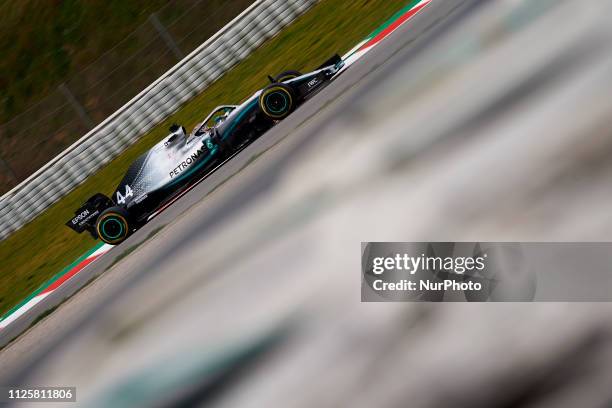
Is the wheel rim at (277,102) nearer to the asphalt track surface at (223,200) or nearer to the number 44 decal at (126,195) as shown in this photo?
the number 44 decal at (126,195)

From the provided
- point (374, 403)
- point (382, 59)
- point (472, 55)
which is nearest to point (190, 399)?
point (374, 403)

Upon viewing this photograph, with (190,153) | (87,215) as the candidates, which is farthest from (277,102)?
(87,215)

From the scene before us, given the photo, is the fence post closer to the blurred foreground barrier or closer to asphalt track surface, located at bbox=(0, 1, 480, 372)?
the blurred foreground barrier

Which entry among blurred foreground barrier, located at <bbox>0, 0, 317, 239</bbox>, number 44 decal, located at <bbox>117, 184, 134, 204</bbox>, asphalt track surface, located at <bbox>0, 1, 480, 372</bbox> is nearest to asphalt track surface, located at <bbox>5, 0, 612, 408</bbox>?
asphalt track surface, located at <bbox>0, 1, 480, 372</bbox>

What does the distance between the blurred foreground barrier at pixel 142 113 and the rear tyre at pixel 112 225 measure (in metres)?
5.41

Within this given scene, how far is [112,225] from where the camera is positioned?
9.47 m

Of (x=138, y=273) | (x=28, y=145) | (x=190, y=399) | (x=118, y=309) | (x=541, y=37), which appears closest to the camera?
(x=190, y=399)

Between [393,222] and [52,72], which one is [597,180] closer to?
[393,222]

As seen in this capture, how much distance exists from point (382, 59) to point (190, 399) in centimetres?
231

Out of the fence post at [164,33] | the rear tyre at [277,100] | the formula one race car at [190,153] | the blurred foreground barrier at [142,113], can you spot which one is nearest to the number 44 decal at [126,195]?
the formula one race car at [190,153]

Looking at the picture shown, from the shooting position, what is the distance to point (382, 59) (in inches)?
162

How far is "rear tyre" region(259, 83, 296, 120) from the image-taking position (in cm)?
891

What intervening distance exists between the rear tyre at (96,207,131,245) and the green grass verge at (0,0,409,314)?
1.50 meters

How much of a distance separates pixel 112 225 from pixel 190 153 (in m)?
1.42
